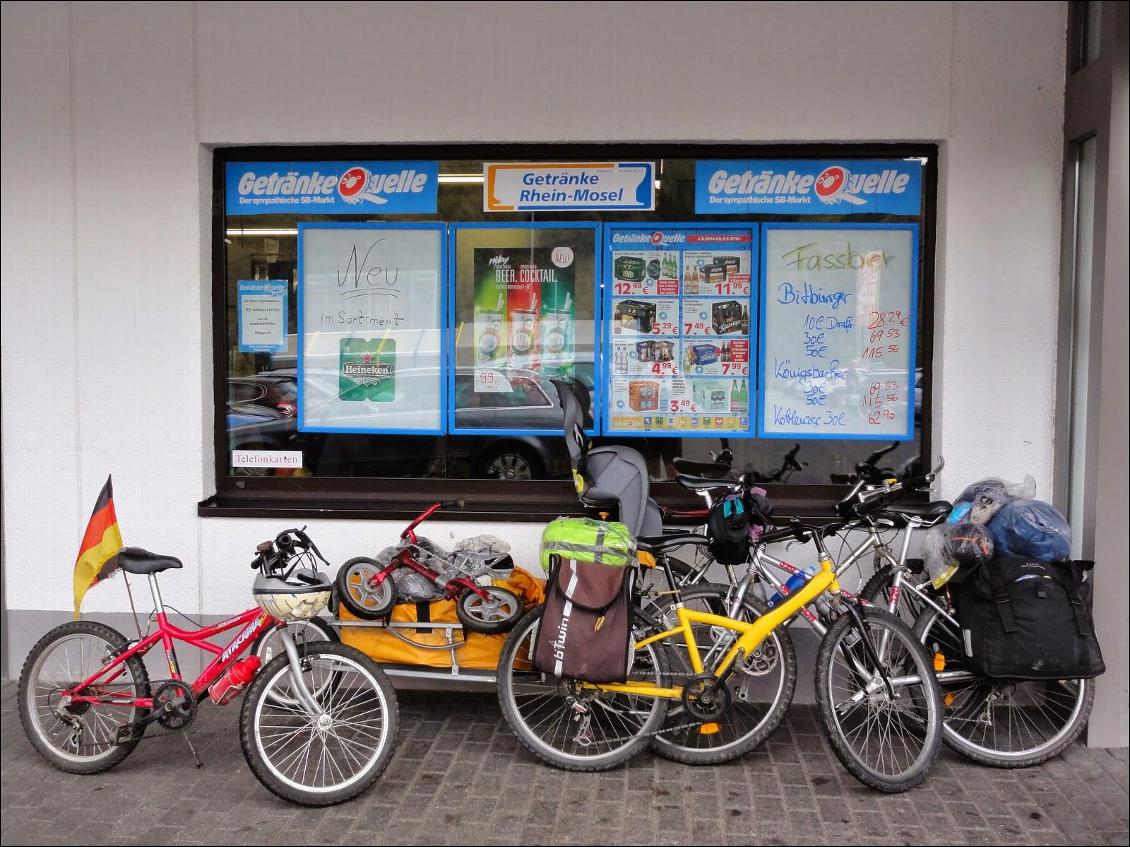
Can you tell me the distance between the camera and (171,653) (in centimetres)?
520

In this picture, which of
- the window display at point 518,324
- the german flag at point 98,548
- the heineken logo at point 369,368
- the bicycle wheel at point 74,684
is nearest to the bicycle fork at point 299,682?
the bicycle wheel at point 74,684

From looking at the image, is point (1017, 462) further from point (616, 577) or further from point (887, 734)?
point (616, 577)

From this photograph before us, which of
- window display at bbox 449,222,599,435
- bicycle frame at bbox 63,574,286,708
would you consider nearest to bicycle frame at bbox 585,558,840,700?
bicycle frame at bbox 63,574,286,708

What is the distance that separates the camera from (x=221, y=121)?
20.7 feet

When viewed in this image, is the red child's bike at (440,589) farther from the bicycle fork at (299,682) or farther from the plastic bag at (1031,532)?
the plastic bag at (1031,532)

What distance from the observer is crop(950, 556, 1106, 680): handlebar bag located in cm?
518

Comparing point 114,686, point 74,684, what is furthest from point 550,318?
point 74,684

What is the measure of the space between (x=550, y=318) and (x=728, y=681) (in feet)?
7.74

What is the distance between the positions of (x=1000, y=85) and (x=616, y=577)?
3282mm

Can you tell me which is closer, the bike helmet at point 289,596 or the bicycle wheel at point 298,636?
the bike helmet at point 289,596

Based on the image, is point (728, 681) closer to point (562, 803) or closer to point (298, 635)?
point (562, 803)

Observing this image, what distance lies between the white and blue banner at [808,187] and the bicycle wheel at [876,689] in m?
2.35

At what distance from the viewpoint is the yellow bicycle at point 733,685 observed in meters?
5.08

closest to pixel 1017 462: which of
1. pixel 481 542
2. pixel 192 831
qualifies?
pixel 481 542
